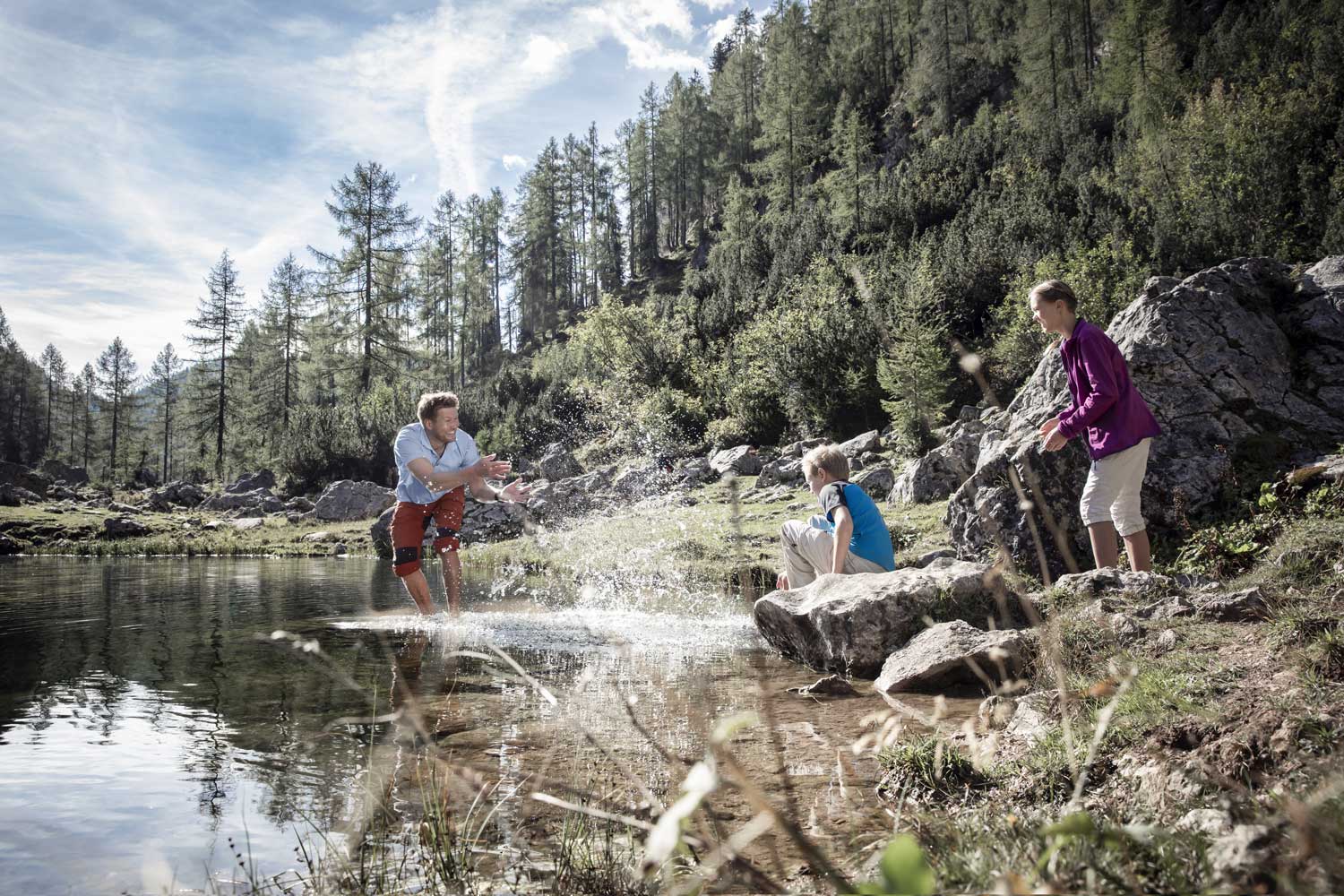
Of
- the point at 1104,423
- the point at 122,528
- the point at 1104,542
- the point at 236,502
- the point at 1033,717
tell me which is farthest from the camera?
the point at 236,502

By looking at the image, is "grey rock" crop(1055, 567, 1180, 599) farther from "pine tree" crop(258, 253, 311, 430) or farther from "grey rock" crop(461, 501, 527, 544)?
"pine tree" crop(258, 253, 311, 430)

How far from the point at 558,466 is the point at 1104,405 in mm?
23962

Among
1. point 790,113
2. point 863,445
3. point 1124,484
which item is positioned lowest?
point 1124,484

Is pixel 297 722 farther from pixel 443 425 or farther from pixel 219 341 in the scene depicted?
pixel 219 341

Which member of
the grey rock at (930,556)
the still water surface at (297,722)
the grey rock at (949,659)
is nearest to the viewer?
the still water surface at (297,722)

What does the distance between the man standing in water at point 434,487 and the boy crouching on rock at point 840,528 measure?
2.79m

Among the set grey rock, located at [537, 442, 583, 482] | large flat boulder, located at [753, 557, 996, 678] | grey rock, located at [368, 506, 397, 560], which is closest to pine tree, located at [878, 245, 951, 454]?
large flat boulder, located at [753, 557, 996, 678]

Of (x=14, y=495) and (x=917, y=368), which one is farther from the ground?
(x=917, y=368)

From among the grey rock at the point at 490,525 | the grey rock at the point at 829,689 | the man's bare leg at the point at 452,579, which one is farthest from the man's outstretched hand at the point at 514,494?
the grey rock at the point at 490,525

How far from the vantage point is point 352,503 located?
29.6m

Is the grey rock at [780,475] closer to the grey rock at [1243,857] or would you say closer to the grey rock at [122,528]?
the grey rock at [1243,857]

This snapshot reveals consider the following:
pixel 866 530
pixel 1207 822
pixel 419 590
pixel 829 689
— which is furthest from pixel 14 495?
pixel 1207 822

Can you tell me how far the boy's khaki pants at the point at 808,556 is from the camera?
635 centimetres

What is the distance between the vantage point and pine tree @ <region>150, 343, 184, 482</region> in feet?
242
